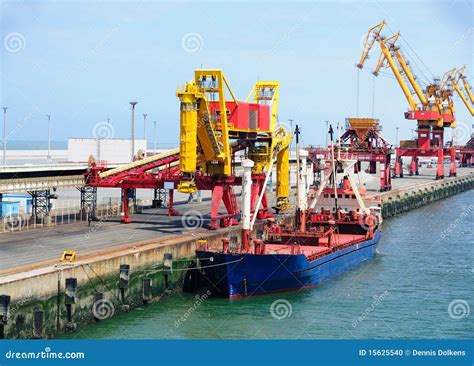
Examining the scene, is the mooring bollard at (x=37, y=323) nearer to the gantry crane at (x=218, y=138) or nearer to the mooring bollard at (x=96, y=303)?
the mooring bollard at (x=96, y=303)

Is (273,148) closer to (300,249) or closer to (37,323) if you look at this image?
(300,249)

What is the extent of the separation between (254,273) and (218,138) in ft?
49.6

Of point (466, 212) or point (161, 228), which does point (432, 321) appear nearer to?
point (161, 228)

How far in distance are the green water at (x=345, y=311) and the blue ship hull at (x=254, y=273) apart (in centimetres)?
63

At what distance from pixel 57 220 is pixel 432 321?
1239 inches

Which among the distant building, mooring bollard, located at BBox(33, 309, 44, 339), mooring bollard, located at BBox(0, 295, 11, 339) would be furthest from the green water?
the distant building

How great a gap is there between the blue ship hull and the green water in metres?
0.63

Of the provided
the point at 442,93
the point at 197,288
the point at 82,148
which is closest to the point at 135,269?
the point at 197,288

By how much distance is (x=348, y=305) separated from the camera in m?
43.8

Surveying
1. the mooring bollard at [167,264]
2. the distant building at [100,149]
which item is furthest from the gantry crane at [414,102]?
the mooring bollard at [167,264]

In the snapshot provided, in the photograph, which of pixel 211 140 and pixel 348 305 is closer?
pixel 348 305

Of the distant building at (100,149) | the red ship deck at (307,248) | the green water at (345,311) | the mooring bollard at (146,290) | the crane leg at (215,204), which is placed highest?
the distant building at (100,149)

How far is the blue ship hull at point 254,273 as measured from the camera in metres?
45.2

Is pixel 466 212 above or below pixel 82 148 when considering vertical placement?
below
